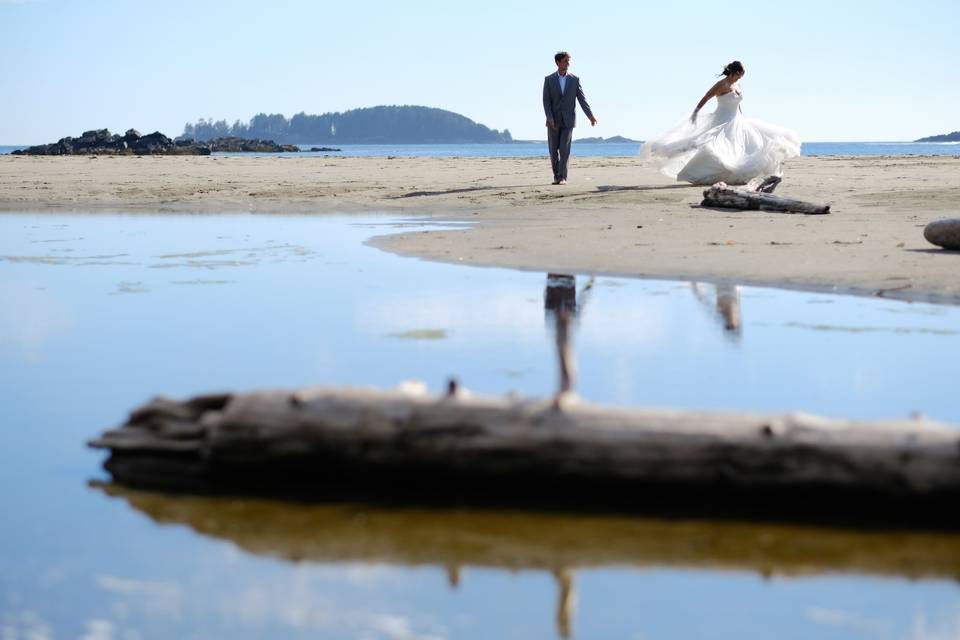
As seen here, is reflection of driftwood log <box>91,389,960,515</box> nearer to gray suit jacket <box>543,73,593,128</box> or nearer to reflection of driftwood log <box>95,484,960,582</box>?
reflection of driftwood log <box>95,484,960,582</box>

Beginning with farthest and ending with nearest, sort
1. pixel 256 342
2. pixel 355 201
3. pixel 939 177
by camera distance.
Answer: pixel 939 177 < pixel 355 201 < pixel 256 342

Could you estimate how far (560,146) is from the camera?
18516 mm

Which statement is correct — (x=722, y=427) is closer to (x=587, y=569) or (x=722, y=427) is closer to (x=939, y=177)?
(x=587, y=569)

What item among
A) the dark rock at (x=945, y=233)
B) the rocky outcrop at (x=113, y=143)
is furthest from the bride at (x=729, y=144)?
the rocky outcrop at (x=113, y=143)

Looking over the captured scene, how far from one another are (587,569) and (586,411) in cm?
59

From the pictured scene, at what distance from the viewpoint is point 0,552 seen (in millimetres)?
3408

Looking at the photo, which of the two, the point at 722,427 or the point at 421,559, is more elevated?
the point at 722,427

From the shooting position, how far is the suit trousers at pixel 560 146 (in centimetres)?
1823

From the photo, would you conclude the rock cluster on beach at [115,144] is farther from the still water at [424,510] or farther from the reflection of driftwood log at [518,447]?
the reflection of driftwood log at [518,447]

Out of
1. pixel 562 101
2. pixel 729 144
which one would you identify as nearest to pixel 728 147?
pixel 729 144

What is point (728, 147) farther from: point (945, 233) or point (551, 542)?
point (551, 542)

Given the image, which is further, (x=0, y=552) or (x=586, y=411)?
(x=586, y=411)

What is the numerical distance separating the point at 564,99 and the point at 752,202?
4.91m

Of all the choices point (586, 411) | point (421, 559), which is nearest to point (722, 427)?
point (586, 411)
